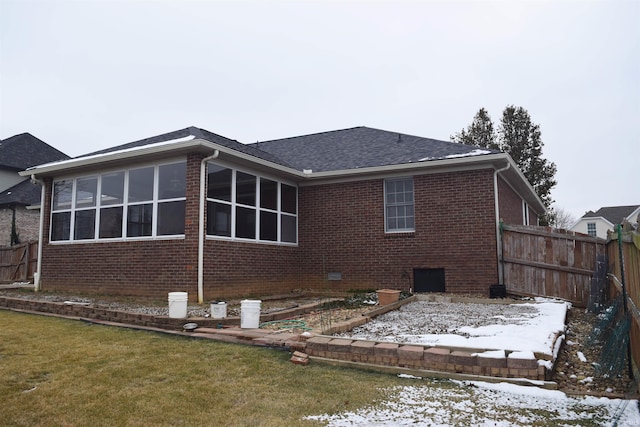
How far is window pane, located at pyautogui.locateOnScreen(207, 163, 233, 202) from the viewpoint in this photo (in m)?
9.61

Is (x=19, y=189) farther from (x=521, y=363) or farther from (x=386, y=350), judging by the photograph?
(x=521, y=363)

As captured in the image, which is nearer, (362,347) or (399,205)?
(362,347)

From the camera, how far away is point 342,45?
15594 mm

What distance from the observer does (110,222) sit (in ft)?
34.6

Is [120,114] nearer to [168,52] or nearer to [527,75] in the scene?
[168,52]

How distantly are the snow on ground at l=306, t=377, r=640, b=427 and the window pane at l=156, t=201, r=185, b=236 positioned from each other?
691cm

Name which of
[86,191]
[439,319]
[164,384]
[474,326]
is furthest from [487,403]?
[86,191]

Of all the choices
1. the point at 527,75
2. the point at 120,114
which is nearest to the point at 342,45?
the point at 527,75

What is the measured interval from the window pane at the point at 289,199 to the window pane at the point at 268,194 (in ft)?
0.98

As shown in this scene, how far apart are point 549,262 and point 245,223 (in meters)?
6.96

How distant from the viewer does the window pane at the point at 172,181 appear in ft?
31.3

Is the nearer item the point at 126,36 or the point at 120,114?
the point at 126,36

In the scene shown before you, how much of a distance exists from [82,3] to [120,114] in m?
21.0

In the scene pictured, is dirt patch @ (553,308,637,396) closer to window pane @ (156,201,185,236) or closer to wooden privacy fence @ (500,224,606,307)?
wooden privacy fence @ (500,224,606,307)
